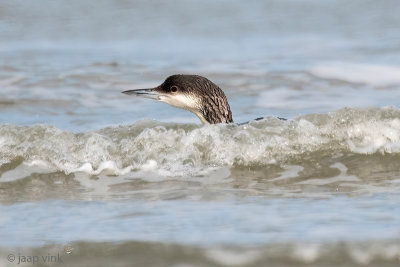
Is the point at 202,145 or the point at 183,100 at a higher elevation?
the point at 183,100

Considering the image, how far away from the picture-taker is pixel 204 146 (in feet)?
31.4

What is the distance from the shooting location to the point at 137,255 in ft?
21.7

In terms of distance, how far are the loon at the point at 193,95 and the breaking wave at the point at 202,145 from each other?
1351 mm

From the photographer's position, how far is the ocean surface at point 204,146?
270 inches

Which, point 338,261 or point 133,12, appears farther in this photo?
point 133,12

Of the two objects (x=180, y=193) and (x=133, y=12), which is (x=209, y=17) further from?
(x=180, y=193)

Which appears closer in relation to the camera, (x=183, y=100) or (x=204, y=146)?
(x=204, y=146)

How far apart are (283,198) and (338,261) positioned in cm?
176

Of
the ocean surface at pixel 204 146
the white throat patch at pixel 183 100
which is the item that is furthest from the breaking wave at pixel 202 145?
the white throat patch at pixel 183 100

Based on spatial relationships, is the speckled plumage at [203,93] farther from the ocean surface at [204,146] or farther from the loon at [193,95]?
the ocean surface at [204,146]

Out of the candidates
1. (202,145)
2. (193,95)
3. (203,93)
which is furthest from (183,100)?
(202,145)

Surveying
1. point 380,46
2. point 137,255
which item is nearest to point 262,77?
point 380,46

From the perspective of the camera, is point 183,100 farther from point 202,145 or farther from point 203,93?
point 202,145

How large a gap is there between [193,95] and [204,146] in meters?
2.03
